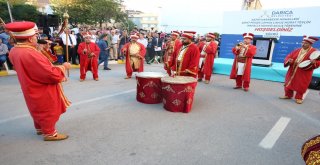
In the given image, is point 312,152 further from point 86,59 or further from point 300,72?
point 86,59

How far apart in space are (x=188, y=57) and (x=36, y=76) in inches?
137

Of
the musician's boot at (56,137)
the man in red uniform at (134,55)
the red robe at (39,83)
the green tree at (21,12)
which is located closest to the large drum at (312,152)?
the red robe at (39,83)

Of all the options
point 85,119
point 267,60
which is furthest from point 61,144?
A: point 267,60

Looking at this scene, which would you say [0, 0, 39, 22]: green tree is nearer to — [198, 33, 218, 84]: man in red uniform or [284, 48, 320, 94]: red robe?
[198, 33, 218, 84]: man in red uniform

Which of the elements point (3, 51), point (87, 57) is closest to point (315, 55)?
point (87, 57)

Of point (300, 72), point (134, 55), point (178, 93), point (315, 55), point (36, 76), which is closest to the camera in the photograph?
point (36, 76)

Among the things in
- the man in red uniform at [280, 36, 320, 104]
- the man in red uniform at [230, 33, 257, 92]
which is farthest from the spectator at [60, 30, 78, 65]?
the man in red uniform at [280, 36, 320, 104]

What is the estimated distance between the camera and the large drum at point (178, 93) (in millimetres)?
5023

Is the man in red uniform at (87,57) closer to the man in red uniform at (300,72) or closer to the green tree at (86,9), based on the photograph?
the man in red uniform at (300,72)

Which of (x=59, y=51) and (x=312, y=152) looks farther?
(x=59, y=51)

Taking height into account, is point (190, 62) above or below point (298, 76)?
above

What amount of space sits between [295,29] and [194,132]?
27.2ft

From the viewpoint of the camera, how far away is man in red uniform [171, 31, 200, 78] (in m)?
5.81

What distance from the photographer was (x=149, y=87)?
5777 mm
